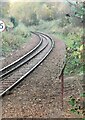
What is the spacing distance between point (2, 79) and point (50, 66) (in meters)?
3.80

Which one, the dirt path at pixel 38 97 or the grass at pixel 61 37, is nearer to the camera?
the grass at pixel 61 37

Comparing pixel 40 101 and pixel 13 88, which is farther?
pixel 13 88

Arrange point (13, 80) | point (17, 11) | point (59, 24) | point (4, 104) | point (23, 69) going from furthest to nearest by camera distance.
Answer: point (17, 11) → point (59, 24) → point (23, 69) → point (13, 80) → point (4, 104)

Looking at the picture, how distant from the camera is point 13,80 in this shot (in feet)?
41.4

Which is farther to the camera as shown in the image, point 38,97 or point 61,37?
point 61,37

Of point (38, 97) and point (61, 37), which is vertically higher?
point (38, 97)

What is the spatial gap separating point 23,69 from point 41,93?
464 cm

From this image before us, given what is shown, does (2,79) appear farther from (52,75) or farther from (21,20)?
(21,20)

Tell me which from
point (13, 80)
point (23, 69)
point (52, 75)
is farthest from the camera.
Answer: point (23, 69)

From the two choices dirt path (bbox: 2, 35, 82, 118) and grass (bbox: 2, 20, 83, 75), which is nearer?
grass (bbox: 2, 20, 83, 75)

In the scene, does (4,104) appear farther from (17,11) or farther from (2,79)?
(17,11)

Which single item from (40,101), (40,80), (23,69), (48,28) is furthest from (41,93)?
(48,28)

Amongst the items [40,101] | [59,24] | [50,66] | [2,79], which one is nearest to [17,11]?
[59,24]

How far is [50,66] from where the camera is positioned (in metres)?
16.0
